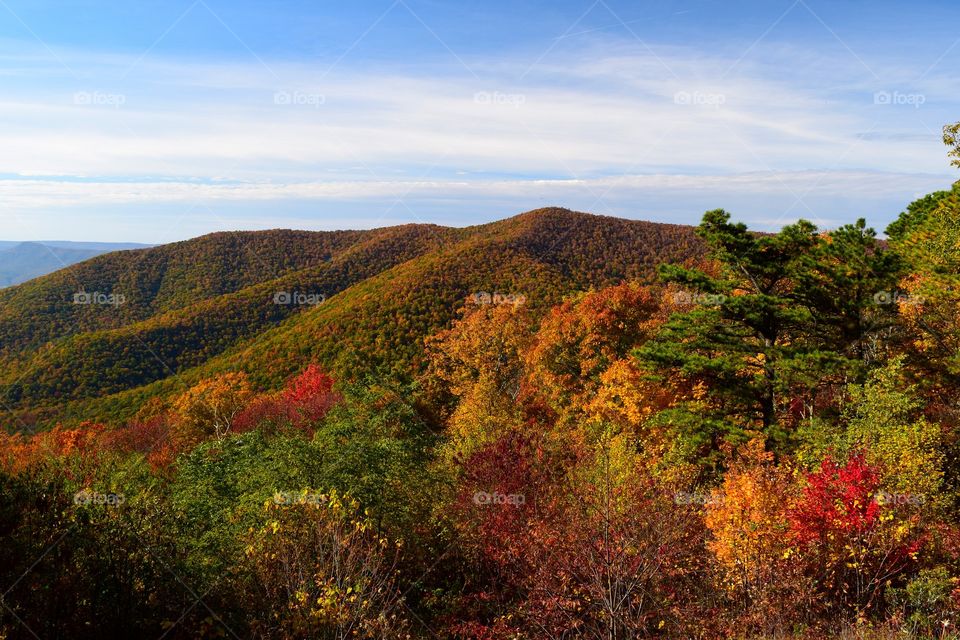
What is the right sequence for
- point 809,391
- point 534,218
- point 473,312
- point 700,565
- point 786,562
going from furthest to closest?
point 534,218 < point 473,312 < point 809,391 < point 700,565 < point 786,562

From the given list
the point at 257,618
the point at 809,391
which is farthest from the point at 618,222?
the point at 257,618

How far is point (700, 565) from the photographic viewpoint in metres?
14.9

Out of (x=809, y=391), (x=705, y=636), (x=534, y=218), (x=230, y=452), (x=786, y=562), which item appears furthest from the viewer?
(x=534, y=218)

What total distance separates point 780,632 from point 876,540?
4.52 metres

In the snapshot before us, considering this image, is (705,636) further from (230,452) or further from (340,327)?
(340,327)
